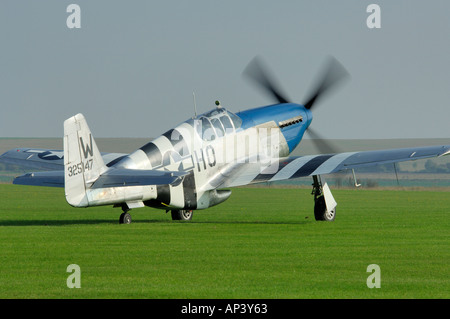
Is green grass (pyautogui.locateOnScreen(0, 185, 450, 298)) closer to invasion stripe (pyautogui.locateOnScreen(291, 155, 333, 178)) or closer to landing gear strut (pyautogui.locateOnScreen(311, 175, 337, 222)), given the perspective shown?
landing gear strut (pyautogui.locateOnScreen(311, 175, 337, 222))

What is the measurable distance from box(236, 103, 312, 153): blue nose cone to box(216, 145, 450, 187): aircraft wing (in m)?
1.94

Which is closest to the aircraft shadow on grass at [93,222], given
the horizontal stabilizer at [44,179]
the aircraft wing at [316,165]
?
the aircraft wing at [316,165]

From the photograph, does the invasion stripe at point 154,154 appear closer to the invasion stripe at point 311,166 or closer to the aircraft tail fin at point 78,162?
the aircraft tail fin at point 78,162

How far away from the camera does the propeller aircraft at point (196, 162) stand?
20359 mm

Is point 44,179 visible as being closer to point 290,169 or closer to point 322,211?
point 290,169

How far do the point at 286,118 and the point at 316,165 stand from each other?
4.18 metres

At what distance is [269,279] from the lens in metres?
13.1

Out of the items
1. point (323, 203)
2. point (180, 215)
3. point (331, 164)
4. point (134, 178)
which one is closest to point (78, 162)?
point (134, 178)

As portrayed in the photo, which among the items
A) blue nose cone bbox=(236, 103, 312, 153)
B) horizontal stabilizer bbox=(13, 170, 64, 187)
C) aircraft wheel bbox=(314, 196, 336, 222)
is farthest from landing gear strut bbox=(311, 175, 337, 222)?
horizontal stabilizer bbox=(13, 170, 64, 187)

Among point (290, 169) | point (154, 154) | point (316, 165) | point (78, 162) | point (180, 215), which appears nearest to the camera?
point (78, 162)

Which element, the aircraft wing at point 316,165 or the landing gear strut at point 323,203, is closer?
the aircraft wing at point 316,165

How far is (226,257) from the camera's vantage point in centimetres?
1562

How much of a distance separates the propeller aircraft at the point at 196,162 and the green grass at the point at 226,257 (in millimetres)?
785

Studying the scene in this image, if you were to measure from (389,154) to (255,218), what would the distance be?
4899 millimetres
